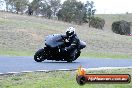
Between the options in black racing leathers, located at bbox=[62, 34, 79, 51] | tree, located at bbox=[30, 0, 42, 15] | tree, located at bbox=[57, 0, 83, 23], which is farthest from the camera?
tree, located at bbox=[30, 0, 42, 15]

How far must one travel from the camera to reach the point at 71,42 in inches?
713

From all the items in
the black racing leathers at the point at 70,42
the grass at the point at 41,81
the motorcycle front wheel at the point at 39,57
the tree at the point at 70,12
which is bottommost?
the tree at the point at 70,12

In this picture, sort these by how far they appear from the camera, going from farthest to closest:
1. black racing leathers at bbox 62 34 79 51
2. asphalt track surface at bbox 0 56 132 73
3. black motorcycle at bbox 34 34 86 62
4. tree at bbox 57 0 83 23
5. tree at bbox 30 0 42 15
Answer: tree at bbox 30 0 42 15 → tree at bbox 57 0 83 23 → black racing leathers at bbox 62 34 79 51 → black motorcycle at bbox 34 34 86 62 → asphalt track surface at bbox 0 56 132 73

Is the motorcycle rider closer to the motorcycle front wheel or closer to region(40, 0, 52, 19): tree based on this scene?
the motorcycle front wheel

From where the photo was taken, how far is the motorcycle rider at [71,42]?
17.8 m

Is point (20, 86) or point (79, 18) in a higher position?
point (20, 86)

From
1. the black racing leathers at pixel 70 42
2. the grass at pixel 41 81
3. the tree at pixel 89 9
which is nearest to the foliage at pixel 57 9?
the tree at pixel 89 9

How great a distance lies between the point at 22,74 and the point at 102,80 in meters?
6.83

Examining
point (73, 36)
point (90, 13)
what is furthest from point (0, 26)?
point (90, 13)

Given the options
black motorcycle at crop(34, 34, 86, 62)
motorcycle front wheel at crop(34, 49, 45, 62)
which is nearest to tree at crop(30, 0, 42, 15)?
black motorcycle at crop(34, 34, 86, 62)

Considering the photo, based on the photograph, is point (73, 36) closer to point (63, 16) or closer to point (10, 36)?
point (10, 36)

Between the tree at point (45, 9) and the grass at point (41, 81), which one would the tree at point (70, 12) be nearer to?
the tree at point (45, 9)

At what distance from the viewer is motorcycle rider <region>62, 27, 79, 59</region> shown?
17.8 meters

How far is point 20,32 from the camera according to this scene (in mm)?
47500
